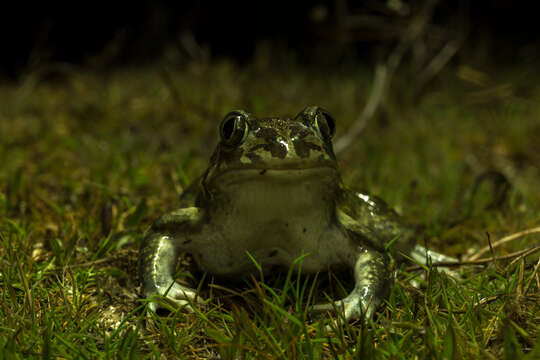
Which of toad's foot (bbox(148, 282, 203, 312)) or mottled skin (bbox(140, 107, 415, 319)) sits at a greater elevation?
mottled skin (bbox(140, 107, 415, 319))

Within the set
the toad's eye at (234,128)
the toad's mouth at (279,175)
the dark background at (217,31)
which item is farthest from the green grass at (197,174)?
the dark background at (217,31)

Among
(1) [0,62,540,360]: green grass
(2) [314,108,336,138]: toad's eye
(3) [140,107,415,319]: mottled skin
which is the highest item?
(2) [314,108,336,138]: toad's eye

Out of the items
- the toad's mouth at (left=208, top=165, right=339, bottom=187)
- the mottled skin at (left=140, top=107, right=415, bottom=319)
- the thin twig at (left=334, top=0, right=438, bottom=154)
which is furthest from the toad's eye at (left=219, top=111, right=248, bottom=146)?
the thin twig at (left=334, top=0, right=438, bottom=154)

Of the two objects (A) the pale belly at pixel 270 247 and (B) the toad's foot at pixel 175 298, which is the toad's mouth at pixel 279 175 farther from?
(B) the toad's foot at pixel 175 298

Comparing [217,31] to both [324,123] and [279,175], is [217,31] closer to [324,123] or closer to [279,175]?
[324,123]

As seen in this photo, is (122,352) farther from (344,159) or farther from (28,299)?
(344,159)

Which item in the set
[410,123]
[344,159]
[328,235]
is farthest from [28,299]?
[410,123]

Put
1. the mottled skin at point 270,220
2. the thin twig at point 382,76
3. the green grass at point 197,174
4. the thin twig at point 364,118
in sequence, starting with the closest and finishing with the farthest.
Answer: the green grass at point 197,174, the mottled skin at point 270,220, the thin twig at point 364,118, the thin twig at point 382,76

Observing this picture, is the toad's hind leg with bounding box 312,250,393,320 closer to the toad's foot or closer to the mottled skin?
the mottled skin
